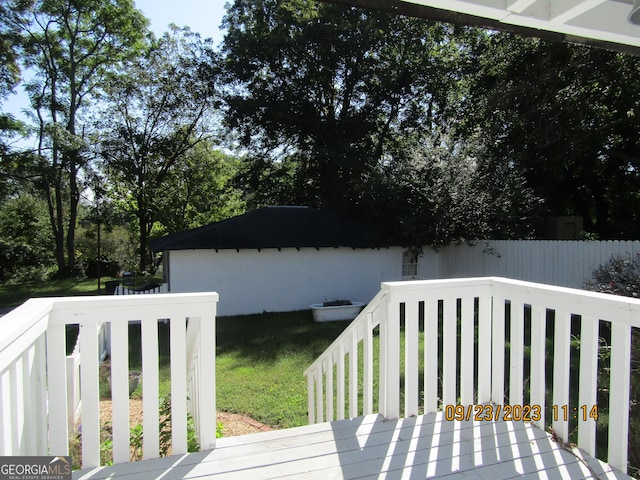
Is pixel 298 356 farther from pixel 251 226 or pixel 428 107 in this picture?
pixel 428 107

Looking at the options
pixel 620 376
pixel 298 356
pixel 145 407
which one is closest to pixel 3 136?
pixel 298 356

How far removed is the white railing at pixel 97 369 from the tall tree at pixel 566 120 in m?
12.8

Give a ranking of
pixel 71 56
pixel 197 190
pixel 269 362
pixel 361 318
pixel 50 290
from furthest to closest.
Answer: pixel 197 190
pixel 71 56
pixel 50 290
pixel 269 362
pixel 361 318

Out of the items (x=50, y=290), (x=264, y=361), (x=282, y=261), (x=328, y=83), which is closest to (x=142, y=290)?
(x=282, y=261)

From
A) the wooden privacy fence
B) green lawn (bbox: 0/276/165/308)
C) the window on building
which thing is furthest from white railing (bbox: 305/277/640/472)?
green lawn (bbox: 0/276/165/308)

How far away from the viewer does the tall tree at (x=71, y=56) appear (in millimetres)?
18344

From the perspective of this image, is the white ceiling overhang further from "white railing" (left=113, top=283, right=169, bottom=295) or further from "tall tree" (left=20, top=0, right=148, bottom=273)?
"tall tree" (left=20, top=0, right=148, bottom=273)

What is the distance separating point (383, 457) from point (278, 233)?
979 centimetres

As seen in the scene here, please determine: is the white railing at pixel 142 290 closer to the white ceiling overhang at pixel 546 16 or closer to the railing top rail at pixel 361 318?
the railing top rail at pixel 361 318

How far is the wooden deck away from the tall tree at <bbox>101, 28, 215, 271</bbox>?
60.8 feet

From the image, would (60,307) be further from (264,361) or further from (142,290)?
(142,290)

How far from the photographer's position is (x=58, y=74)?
19203mm

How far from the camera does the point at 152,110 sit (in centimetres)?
1878

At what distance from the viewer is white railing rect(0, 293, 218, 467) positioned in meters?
1.57
